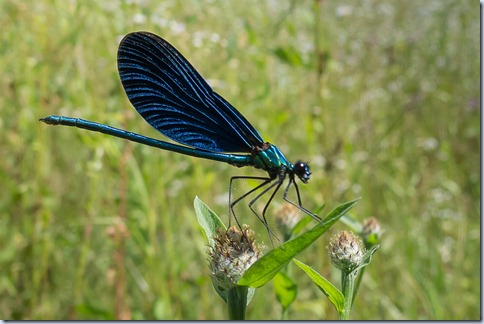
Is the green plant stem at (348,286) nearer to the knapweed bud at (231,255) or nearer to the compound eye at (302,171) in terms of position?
the knapweed bud at (231,255)

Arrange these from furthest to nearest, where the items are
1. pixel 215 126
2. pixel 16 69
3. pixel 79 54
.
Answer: pixel 16 69 → pixel 79 54 → pixel 215 126

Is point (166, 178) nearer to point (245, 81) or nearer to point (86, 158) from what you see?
point (86, 158)

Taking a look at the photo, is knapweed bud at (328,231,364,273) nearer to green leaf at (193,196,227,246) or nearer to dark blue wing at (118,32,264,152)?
green leaf at (193,196,227,246)

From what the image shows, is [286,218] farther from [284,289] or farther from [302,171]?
[284,289]

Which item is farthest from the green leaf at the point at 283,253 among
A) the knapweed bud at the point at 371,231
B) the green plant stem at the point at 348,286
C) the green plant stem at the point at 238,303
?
the knapweed bud at the point at 371,231

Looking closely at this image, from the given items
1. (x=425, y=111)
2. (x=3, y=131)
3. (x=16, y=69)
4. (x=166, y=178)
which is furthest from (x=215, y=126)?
(x=425, y=111)

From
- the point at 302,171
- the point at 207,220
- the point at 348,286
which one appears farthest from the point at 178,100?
the point at 348,286
